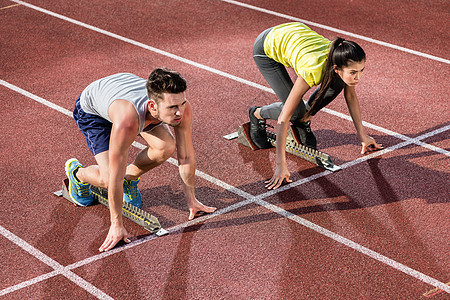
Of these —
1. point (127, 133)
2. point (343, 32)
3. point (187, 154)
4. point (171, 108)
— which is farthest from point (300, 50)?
point (343, 32)

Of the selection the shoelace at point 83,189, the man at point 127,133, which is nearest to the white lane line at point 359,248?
the man at point 127,133

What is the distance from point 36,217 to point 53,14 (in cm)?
639

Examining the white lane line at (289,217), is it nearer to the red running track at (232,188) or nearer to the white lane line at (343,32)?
the red running track at (232,188)

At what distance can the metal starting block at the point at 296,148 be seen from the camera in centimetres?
630

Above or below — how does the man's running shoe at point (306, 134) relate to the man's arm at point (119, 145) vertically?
below

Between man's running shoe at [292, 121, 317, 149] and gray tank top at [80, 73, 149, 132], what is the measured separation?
185cm

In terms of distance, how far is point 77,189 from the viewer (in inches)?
219

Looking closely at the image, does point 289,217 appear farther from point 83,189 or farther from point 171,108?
point 83,189

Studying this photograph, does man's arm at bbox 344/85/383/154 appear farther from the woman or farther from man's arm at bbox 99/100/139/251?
man's arm at bbox 99/100/139/251

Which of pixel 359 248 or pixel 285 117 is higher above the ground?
pixel 285 117

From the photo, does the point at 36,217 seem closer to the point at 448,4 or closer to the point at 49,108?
the point at 49,108

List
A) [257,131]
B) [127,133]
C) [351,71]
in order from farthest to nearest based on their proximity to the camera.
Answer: [257,131] < [351,71] < [127,133]

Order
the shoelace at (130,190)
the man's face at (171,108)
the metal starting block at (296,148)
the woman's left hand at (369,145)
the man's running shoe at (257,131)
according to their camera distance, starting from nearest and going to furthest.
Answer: the man's face at (171,108)
the shoelace at (130,190)
the metal starting block at (296,148)
the woman's left hand at (369,145)
the man's running shoe at (257,131)

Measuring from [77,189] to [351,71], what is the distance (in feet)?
8.26
